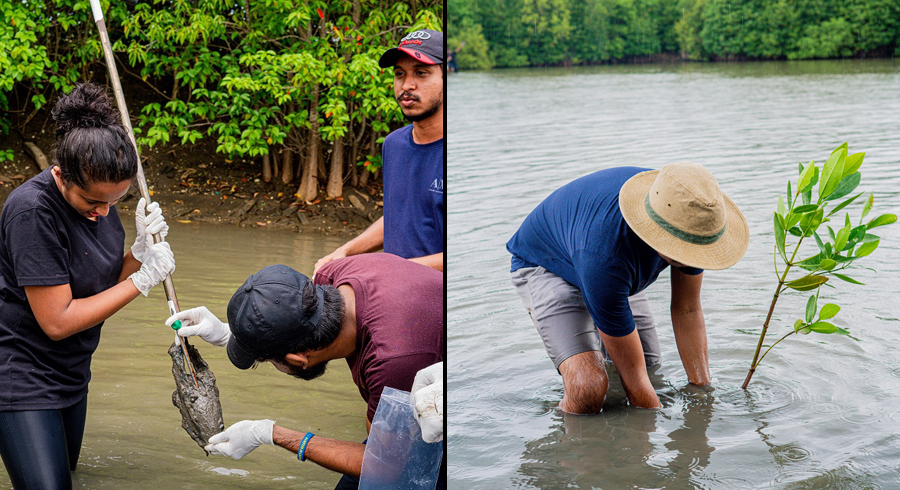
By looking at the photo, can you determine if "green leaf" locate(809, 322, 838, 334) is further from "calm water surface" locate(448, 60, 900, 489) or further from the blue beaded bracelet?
the blue beaded bracelet

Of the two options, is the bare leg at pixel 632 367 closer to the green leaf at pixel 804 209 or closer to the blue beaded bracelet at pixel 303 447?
the green leaf at pixel 804 209

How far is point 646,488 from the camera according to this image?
7.47 feet

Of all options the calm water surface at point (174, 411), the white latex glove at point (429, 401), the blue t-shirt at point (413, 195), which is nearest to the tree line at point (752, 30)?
the calm water surface at point (174, 411)

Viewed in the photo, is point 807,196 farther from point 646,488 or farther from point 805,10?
point 805,10

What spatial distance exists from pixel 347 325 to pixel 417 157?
1.11 m

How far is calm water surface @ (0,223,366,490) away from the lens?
277cm

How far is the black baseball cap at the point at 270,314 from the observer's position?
1848 mm

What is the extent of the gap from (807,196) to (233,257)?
4.36 m

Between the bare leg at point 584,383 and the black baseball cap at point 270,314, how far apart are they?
1.17 meters

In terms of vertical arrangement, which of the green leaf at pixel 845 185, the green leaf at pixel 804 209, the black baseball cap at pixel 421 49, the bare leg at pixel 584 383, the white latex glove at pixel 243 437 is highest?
the black baseball cap at pixel 421 49

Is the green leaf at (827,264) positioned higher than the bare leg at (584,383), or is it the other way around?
the green leaf at (827,264)

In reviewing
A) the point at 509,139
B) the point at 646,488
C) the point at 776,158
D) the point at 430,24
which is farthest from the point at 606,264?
the point at 509,139

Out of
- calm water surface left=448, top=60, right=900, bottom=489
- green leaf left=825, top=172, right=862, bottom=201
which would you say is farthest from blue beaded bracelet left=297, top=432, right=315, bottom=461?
green leaf left=825, top=172, right=862, bottom=201

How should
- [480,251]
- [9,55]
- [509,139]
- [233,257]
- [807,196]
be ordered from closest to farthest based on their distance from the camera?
1. [807,196]
2. [480,251]
3. [233,257]
4. [9,55]
5. [509,139]
